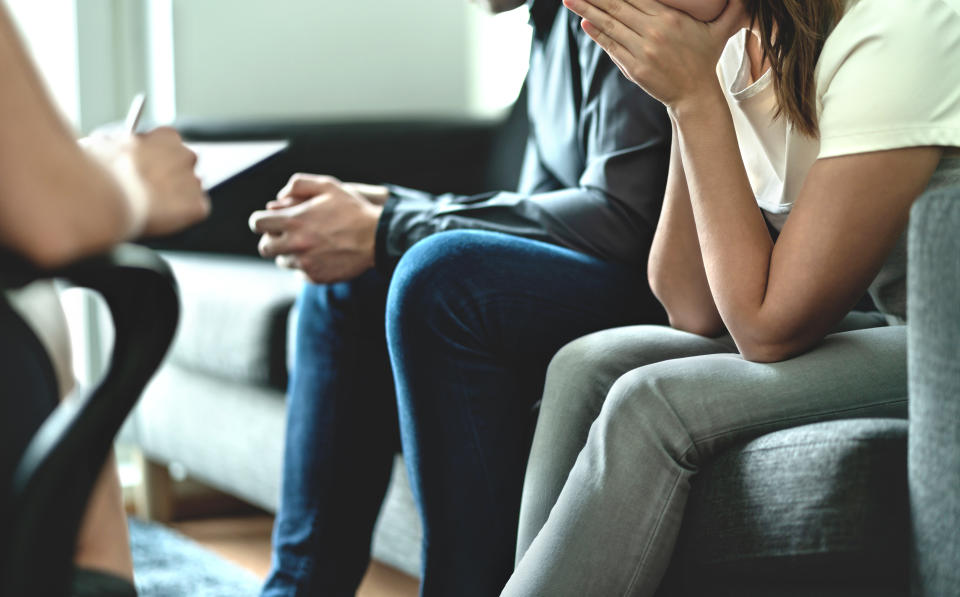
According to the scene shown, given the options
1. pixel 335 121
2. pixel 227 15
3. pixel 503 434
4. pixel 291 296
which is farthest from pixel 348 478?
pixel 227 15

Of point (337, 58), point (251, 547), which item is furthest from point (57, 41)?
point (251, 547)

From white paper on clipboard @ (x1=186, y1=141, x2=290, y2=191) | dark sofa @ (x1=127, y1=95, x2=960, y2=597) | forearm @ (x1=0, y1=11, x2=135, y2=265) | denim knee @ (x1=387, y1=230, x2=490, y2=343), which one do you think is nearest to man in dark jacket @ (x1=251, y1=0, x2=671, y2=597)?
denim knee @ (x1=387, y1=230, x2=490, y2=343)

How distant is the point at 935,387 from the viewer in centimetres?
69

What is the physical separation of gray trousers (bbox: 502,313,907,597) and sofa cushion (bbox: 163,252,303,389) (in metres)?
0.80

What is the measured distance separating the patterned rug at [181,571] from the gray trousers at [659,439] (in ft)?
2.97

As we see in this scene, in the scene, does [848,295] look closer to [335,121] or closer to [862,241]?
[862,241]

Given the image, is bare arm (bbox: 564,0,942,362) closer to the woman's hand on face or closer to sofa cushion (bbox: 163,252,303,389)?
the woman's hand on face

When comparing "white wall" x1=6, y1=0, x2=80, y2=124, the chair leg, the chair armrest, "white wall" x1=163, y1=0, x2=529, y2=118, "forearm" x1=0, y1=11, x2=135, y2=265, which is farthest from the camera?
"white wall" x1=163, y1=0, x2=529, y2=118

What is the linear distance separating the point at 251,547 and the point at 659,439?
131 centimetres

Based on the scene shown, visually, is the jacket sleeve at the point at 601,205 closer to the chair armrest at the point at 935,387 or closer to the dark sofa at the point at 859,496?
the dark sofa at the point at 859,496

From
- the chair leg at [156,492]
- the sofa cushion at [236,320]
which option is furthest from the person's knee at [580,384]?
the chair leg at [156,492]

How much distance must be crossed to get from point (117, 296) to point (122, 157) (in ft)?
0.35

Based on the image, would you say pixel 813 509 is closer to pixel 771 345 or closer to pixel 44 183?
pixel 771 345

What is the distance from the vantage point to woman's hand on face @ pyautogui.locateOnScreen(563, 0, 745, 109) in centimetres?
95
